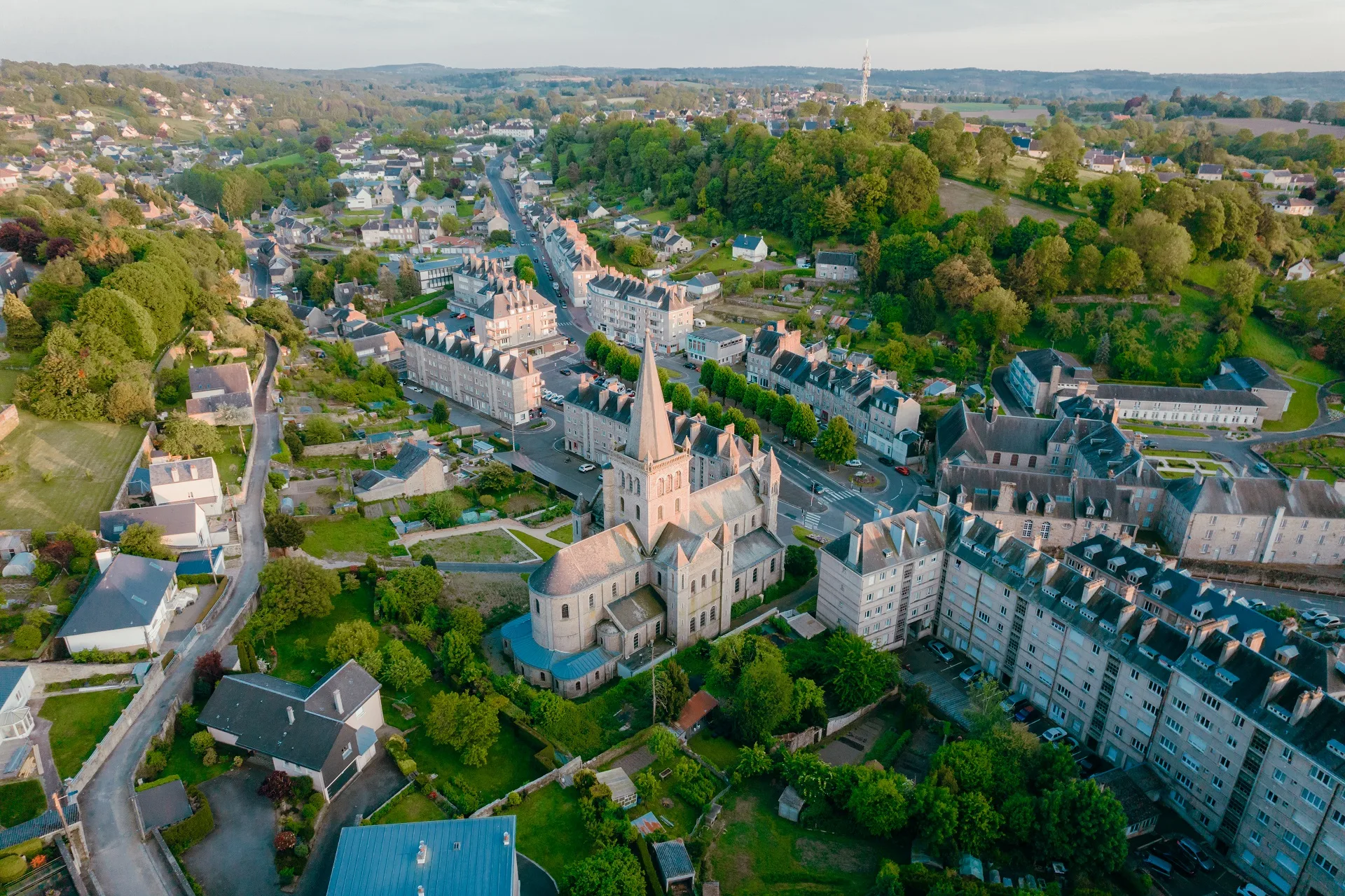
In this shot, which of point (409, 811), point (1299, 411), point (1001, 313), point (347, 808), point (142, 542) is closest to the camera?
point (409, 811)

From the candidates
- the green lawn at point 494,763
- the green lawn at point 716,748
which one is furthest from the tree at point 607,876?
A: the green lawn at point 716,748

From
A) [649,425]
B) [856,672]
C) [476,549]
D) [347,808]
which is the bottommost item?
[476,549]

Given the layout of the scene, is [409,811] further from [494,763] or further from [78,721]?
[78,721]

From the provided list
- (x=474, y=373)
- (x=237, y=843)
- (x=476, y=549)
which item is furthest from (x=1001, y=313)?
(x=237, y=843)

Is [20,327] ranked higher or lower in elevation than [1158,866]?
higher

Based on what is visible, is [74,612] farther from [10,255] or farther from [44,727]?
[10,255]

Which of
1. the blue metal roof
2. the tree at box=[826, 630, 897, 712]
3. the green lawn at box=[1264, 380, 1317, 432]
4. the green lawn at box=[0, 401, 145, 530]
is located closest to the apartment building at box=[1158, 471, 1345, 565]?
the green lawn at box=[1264, 380, 1317, 432]

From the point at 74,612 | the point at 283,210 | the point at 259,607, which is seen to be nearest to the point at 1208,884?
the point at 259,607
